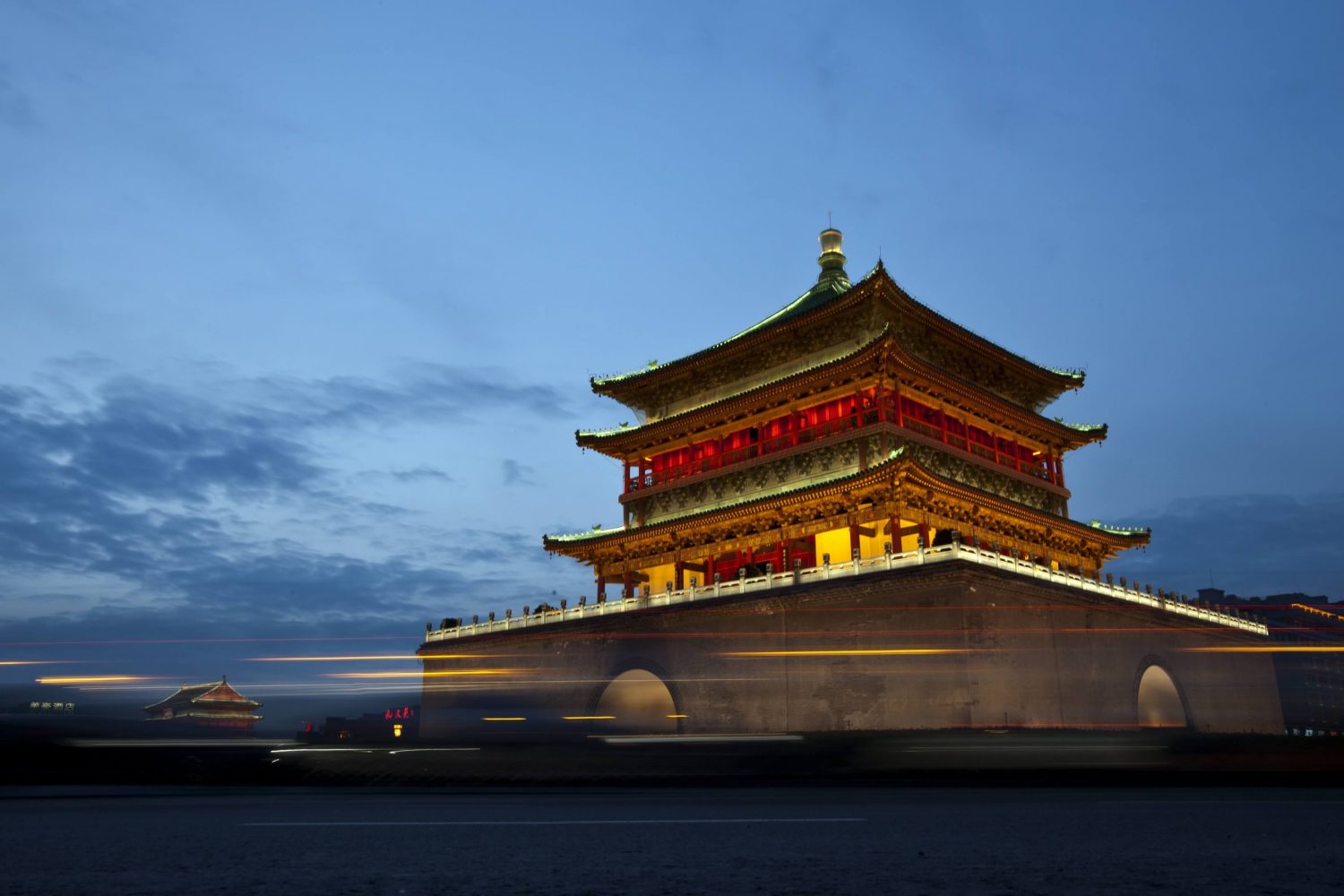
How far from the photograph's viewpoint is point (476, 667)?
3534cm

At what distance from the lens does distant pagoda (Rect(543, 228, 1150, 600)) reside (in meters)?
28.8

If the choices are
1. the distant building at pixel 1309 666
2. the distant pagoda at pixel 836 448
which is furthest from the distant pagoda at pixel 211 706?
the distant building at pixel 1309 666

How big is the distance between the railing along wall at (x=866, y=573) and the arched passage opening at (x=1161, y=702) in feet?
6.72

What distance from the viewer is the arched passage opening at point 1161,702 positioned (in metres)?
28.9

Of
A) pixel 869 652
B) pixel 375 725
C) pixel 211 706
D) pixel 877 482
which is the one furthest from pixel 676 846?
pixel 211 706

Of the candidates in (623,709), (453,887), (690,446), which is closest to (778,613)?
(623,709)

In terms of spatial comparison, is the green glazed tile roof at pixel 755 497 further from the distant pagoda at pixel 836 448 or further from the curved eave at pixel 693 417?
the curved eave at pixel 693 417

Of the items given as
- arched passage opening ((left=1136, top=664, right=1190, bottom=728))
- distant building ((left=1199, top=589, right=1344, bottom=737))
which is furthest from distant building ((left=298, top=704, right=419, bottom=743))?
distant building ((left=1199, top=589, right=1344, bottom=737))

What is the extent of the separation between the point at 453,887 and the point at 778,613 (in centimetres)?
2391

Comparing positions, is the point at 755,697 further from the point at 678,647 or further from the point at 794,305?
the point at 794,305

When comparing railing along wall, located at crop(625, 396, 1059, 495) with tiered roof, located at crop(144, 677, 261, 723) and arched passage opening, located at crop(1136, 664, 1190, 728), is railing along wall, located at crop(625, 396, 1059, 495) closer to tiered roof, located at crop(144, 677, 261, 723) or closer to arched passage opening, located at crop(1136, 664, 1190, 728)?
arched passage opening, located at crop(1136, 664, 1190, 728)

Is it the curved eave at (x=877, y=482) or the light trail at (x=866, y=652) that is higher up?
the curved eave at (x=877, y=482)

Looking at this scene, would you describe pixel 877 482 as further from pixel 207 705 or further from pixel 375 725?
pixel 207 705

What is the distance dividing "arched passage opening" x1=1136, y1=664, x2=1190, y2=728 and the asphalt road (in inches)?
911
